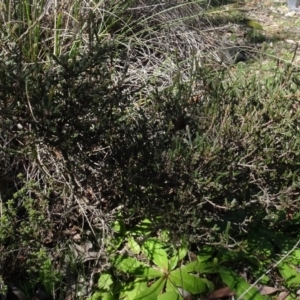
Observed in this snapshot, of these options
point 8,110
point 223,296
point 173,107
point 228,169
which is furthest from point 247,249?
point 8,110

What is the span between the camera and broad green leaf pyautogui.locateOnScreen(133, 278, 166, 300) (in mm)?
2438

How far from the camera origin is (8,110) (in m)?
2.14

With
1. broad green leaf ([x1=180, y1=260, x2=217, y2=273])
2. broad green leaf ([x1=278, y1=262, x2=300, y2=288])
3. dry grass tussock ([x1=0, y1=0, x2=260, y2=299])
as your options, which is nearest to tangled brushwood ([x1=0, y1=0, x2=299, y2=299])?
dry grass tussock ([x1=0, y1=0, x2=260, y2=299])

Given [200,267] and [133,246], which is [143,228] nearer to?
[133,246]

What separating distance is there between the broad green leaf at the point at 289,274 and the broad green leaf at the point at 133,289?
1.90 ft

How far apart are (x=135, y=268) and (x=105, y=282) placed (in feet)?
0.44

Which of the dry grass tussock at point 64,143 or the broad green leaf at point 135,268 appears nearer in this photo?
the dry grass tussock at point 64,143

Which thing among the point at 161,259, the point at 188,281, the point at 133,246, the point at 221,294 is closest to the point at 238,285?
the point at 221,294

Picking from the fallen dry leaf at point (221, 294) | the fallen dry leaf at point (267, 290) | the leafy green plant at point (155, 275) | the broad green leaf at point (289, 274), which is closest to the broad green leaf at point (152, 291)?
the leafy green plant at point (155, 275)

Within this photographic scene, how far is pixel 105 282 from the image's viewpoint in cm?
251

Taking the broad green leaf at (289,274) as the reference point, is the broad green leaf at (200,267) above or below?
above

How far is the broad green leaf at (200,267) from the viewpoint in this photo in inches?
100.0

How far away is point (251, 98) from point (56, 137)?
79 cm

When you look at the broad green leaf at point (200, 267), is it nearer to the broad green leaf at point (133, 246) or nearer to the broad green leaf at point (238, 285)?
the broad green leaf at point (238, 285)
